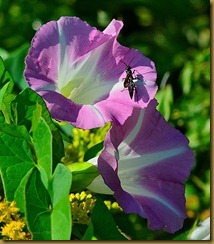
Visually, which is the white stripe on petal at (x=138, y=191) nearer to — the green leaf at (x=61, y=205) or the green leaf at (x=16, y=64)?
the green leaf at (x=61, y=205)

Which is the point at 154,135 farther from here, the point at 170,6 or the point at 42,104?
the point at 170,6

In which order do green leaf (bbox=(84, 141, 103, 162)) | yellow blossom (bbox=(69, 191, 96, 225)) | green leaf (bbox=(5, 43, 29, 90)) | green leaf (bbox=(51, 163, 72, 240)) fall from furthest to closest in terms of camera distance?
green leaf (bbox=(5, 43, 29, 90))
green leaf (bbox=(84, 141, 103, 162))
yellow blossom (bbox=(69, 191, 96, 225))
green leaf (bbox=(51, 163, 72, 240))

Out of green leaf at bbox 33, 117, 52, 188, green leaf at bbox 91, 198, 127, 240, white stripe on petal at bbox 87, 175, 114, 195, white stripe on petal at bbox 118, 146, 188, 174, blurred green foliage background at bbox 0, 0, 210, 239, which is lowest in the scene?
blurred green foliage background at bbox 0, 0, 210, 239

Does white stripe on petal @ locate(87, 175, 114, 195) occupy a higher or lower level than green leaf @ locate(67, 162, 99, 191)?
lower

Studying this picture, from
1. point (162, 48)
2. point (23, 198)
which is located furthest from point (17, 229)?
point (162, 48)

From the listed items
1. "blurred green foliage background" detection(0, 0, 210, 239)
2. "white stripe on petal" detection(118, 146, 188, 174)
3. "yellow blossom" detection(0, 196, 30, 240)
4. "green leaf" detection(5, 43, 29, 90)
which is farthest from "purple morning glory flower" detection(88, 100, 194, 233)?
"green leaf" detection(5, 43, 29, 90)

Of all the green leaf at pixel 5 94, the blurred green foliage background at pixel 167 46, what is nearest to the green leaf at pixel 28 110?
the green leaf at pixel 5 94

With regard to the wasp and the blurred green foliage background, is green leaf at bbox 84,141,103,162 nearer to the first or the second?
the wasp
